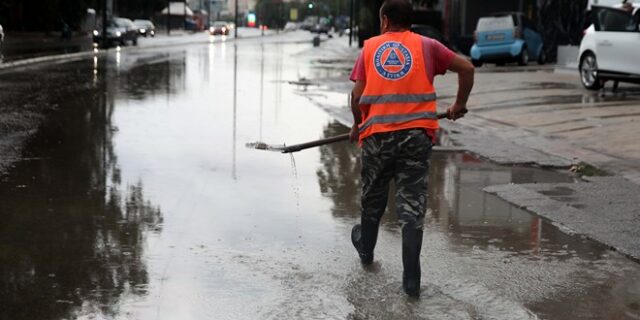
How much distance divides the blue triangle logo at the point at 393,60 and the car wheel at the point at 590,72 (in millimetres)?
14816

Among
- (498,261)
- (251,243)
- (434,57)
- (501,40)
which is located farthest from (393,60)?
(501,40)

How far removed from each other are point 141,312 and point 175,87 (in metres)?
17.1

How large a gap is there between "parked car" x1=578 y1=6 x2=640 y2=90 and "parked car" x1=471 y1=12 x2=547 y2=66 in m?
12.3

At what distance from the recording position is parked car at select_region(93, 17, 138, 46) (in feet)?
178

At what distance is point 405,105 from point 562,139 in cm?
773

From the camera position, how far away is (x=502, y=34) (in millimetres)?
32750

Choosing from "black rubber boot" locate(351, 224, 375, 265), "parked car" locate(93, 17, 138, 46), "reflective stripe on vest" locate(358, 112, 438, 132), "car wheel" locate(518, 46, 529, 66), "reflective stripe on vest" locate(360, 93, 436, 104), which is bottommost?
"parked car" locate(93, 17, 138, 46)

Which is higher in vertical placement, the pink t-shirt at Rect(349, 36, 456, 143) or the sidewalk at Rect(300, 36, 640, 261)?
the pink t-shirt at Rect(349, 36, 456, 143)

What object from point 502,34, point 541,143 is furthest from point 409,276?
point 502,34

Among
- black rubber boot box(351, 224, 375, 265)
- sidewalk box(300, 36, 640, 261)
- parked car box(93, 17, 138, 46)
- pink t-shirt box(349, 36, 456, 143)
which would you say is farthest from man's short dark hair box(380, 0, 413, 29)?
parked car box(93, 17, 138, 46)

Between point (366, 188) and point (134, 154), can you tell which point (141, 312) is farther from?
point (134, 154)

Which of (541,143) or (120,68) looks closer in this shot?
(541,143)

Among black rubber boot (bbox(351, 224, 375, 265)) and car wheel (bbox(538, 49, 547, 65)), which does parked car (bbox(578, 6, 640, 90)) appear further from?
car wheel (bbox(538, 49, 547, 65))

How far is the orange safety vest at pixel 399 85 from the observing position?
5.65 metres
